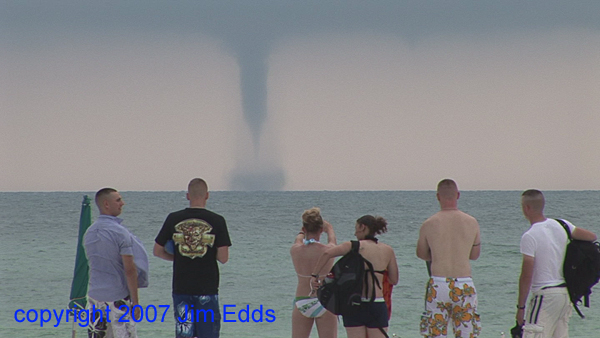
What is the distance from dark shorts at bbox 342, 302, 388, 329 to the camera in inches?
218

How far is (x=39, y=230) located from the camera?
1948 inches

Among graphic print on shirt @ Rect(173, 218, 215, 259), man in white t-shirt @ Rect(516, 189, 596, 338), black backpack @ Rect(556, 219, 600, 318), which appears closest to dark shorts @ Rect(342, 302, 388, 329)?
man in white t-shirt @ Rect(516, 189, 596, 338)

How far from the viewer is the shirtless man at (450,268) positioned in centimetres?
560

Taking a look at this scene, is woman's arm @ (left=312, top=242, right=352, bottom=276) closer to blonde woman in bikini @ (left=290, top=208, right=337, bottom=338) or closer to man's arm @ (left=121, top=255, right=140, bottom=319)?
blonde woman in bikini @ (left=290, top=208, right=337, bottom=338)

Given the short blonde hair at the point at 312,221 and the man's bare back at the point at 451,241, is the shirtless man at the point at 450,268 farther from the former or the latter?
the short blonde hair at the point at 312,221

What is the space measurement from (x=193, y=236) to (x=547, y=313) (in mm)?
2924

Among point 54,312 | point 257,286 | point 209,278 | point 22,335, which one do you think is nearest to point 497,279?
point 257,286

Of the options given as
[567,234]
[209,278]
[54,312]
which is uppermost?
[567,234]

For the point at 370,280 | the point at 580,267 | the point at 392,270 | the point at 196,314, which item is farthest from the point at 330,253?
the point at 580,267

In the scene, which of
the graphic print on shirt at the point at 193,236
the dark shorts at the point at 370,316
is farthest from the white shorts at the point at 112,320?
the dark shorts at the point at 370,316

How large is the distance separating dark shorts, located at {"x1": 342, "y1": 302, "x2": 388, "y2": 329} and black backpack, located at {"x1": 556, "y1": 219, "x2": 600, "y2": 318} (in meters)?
1.51

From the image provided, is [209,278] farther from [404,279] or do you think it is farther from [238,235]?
[238,235]

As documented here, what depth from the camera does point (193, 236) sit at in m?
5.48

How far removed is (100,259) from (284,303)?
11588 mm
